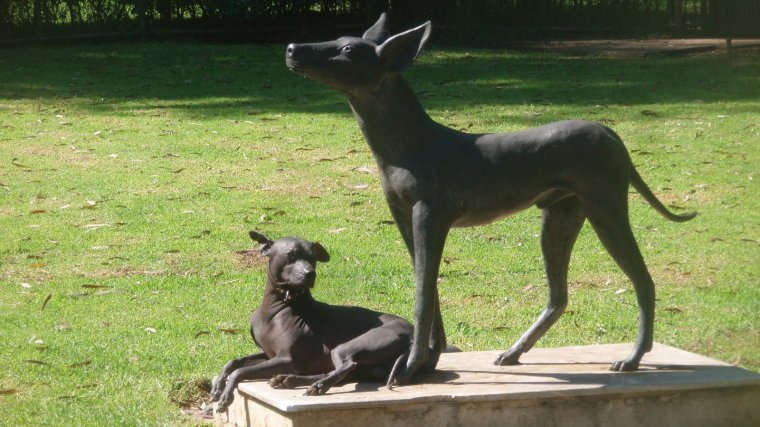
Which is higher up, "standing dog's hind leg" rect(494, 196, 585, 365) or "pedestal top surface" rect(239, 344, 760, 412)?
"standing dog's hind leg" rect(494, 196, 585, 365)

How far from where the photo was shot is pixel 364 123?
210 inches

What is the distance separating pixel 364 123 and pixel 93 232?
18.6ft

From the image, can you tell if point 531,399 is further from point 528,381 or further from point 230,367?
point 230,367

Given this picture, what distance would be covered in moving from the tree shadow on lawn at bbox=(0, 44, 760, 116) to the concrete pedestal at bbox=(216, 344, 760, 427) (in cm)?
941

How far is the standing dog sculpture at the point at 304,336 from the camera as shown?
5.34 m

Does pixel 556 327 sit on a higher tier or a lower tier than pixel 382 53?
lower

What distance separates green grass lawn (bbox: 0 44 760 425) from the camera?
287 inches

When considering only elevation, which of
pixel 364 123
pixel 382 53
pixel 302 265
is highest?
pixel 382 53

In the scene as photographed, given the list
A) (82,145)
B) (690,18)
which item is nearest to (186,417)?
(82,145)

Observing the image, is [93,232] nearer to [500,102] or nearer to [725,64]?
[500,102]

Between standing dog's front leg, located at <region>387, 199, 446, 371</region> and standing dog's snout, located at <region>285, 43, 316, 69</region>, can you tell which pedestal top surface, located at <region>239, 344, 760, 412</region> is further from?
standing dog's snout, located at <region>285, 43, 316, 69</region>

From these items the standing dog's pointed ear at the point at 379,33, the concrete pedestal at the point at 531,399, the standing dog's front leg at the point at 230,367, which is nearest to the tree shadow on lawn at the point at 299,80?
the standing dog's pointed ear at the point at 379,33

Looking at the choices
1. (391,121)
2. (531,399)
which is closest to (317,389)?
(531,399)

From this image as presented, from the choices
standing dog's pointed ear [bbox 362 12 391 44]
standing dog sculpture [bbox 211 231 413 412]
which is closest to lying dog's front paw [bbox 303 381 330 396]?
standing dog sculpture [bbox 211 231 413 412]
